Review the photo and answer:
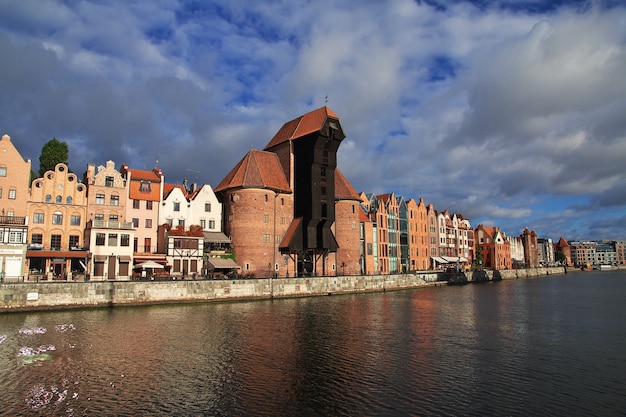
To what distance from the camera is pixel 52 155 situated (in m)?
80.0

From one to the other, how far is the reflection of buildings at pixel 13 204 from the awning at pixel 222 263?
899 inches

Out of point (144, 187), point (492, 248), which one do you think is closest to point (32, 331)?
point (144, 187)

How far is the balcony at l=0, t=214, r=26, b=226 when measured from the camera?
5237 cm

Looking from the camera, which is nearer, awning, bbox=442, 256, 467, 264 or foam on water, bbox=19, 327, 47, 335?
foam on water, bbox=19, 327, 47, 335

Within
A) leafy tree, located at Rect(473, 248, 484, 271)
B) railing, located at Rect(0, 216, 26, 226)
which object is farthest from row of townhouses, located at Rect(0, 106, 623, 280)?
leafy tree, located at Rect(473, 248, 484, 271)

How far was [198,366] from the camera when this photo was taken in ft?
83.7

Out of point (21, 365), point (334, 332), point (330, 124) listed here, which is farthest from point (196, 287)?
point (330, 124)

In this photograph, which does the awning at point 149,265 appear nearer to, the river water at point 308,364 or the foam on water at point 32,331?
the river water at point 308,364

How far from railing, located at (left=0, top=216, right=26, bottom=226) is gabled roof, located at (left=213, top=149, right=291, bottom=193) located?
28.6m

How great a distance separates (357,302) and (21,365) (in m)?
40.3

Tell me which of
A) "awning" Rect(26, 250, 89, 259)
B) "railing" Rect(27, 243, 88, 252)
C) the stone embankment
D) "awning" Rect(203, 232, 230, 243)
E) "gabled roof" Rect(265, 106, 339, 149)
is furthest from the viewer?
"gabled roof" Rect(265, 106, 339, 149)

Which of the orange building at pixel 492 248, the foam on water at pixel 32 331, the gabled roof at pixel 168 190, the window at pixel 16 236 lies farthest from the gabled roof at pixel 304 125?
the orange building at pixel 492 248

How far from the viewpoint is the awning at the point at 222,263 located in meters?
63.8

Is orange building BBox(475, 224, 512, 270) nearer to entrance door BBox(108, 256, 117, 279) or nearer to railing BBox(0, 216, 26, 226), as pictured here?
entrance door BBox(108, 256, 117, 279)
